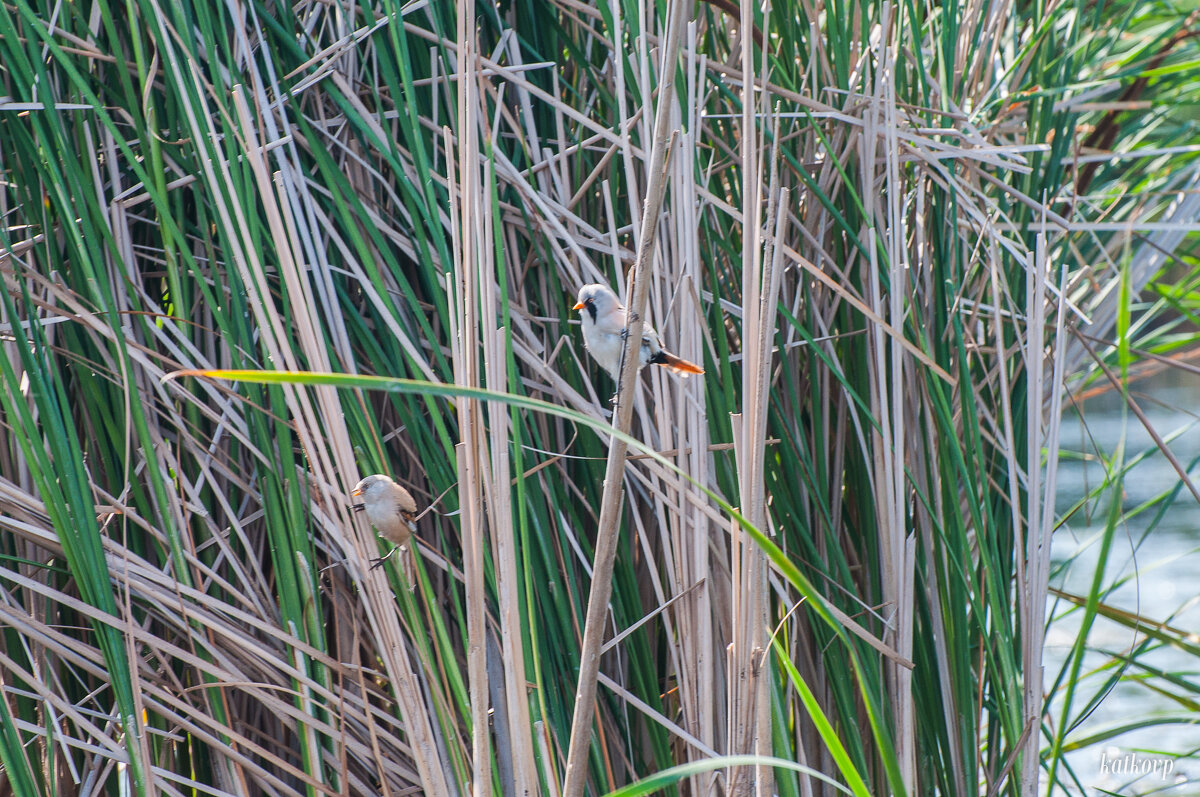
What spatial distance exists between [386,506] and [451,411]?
0.19 m

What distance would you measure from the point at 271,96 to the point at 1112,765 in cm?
225

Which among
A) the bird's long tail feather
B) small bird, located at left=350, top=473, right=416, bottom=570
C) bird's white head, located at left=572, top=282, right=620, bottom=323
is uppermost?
bird's white head, located at left=572, top=282, right=620, bottom=323

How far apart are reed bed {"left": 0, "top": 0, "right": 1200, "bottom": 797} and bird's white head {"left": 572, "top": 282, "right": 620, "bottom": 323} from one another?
8 cm

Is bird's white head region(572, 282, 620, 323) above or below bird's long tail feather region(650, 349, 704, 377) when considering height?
above

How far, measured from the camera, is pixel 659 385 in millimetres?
1318

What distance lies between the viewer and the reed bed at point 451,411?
1247 mm

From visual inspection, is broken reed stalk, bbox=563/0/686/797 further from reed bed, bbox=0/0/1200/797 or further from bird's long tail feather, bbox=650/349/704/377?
bird's long tail feather, bbox=650/349/704/377

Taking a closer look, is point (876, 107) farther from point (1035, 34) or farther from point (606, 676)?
point (606, 676)

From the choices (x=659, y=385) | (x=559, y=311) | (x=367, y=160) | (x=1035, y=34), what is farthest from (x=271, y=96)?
(x=1035, y=34)

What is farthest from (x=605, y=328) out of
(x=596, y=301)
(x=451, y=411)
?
(x=451, y=411)

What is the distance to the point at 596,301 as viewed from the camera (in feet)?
4.26

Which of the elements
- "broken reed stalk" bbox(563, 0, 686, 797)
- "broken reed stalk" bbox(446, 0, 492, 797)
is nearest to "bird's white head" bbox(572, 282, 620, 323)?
"broken reed stalk" bbox(446, 0, 492, 797)

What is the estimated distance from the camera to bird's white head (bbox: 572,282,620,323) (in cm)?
129

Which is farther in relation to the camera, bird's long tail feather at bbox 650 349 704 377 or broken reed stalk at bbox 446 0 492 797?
bird's long tail feather at bbox 650 349 704 377
